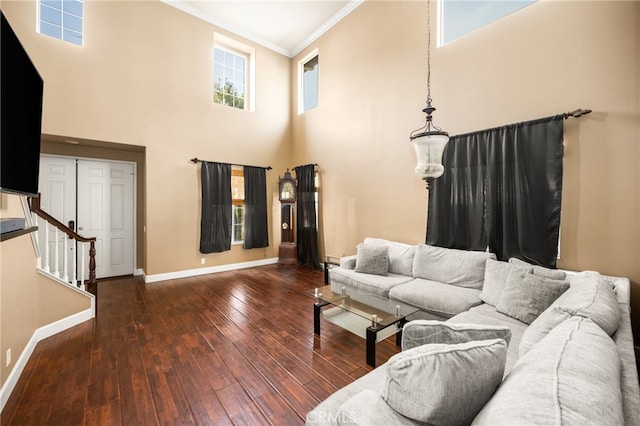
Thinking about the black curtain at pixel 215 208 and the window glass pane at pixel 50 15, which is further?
the black curtain at pixel 215 208

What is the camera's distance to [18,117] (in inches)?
69.9

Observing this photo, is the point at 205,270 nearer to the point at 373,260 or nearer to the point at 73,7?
the point at 373,260

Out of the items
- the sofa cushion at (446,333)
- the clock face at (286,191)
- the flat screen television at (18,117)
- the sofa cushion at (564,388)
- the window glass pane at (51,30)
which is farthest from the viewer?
the clock face at (286,191)

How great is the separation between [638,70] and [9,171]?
488 centimetres

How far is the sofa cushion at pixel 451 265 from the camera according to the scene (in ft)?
9.86

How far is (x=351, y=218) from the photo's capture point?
5.02m

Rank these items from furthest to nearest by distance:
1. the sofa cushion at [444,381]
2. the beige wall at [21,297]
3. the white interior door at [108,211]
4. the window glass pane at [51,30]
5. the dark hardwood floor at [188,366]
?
1. the white interior door at [108,211]
2. the window glass pane at [51,30]
3. the beige wall at [21,297]
4. the dark hardwood floor at [188,366]
5. the sofa cushion at [444,381]

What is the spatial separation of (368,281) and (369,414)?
254cm

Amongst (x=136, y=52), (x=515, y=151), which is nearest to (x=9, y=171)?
(x=136, y=52)

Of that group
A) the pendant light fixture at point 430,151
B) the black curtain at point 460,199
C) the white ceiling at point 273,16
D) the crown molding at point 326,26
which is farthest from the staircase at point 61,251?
the crown molding at point 326,26

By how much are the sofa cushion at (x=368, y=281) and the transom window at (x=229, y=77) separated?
14.5 feet

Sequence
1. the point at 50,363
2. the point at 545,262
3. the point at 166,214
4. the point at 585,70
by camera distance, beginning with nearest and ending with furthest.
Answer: the point at 50,363 → the point at 585,70 → the point at 545,262 → the point at 166,214

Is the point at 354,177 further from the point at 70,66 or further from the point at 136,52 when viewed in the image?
the point at 70,66

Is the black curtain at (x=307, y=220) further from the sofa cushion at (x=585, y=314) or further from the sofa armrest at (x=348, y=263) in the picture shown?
the sofa cushion at (x=585, y=314)
